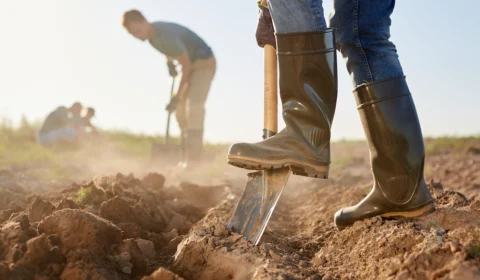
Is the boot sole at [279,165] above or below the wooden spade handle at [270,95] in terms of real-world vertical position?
below

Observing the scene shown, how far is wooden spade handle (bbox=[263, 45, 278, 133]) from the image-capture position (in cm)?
239

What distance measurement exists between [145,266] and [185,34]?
578cm

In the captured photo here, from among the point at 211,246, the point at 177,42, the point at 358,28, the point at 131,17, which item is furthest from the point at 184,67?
the point at 211,246

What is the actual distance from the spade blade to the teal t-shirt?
192 inches

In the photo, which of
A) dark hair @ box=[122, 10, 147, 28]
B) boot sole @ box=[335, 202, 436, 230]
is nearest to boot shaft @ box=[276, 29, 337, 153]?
boot sole @ box=[335, 202, 436, 230]

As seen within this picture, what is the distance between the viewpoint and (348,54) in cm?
219

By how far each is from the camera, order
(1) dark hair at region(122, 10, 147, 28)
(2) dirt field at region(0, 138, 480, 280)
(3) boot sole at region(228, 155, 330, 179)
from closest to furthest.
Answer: (2) dirt field at region(0, 138, 480, 280) < (3) boot sole at region(228, 155, 330, 179) < (1) dark hair at region(122, 10, 147, 28)

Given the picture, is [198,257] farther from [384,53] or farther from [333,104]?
[384,53]

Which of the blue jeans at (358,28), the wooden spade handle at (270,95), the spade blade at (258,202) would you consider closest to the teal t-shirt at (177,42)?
the wooden spade handle at (270,95)

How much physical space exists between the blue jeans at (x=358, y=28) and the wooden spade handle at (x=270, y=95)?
Result: 14.3 inches

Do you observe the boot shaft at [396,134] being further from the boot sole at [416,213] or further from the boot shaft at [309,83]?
the boot shaft at [309,83]

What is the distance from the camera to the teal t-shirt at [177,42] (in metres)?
6.69

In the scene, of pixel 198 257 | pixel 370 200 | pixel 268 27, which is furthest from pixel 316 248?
pixel 268 27

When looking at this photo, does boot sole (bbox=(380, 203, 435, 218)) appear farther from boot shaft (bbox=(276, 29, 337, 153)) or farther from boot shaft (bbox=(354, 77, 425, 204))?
boot shaft (bbox=(276, 29, 337, 153))
